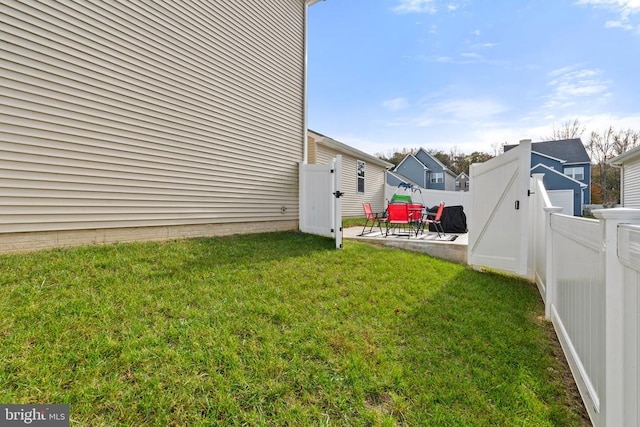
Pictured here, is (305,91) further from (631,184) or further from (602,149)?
(602,149)

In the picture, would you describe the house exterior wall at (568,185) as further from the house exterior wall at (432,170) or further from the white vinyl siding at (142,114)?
the white vinyl siding at (142,114)

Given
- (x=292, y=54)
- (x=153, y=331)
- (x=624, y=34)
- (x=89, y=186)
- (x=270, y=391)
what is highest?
(x=624, y=34)

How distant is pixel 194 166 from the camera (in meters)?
5.40

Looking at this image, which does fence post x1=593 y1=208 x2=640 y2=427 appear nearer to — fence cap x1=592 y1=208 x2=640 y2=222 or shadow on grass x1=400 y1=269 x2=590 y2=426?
fence cap x1=592 y1=208 x2=640 y2=222

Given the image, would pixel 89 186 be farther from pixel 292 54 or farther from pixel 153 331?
pixel 292 54

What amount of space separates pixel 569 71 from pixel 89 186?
1939 cm

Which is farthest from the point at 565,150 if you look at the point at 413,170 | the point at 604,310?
the point at 604,310

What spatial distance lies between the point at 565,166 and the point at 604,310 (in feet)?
111

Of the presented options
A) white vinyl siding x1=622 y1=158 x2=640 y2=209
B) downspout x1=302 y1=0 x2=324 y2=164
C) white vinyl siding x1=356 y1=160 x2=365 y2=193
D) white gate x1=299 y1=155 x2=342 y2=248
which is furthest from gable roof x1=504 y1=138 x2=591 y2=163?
white gate x1=299 y1=155 x2=342 y2=248

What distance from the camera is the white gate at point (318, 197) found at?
651cm

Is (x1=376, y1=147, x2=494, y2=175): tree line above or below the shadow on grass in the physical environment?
above

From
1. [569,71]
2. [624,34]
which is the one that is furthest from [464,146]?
[624,34]

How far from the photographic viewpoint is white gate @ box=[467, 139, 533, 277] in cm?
412

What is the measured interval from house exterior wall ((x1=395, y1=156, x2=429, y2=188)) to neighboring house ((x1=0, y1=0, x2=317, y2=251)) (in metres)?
24.1
